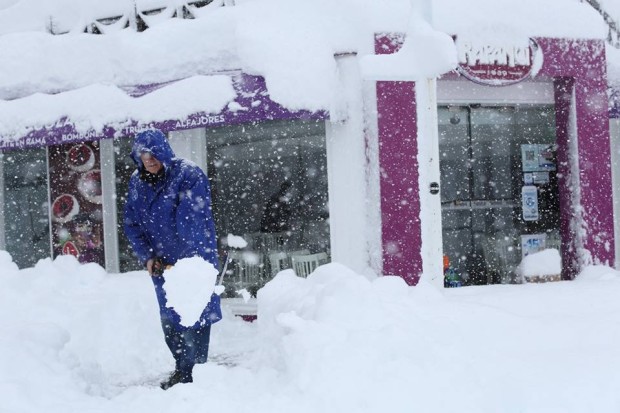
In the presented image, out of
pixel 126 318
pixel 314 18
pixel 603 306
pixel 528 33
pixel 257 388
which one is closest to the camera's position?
pixel 257 388

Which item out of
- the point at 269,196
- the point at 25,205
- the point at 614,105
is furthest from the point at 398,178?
the point at 25,205

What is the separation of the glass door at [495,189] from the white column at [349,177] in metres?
2.25

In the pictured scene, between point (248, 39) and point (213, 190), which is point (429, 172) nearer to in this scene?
point (248, 39)

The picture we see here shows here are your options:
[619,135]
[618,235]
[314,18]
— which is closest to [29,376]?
[314,18]

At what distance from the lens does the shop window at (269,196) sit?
9352mm

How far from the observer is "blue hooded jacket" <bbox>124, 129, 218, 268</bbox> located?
482 centimetres

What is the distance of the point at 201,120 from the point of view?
317 inches

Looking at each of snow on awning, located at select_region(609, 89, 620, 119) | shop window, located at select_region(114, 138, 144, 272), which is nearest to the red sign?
snow on awning, located at select_region(609, 89, 620, 119)

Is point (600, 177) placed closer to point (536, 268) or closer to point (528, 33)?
point (536, 268)

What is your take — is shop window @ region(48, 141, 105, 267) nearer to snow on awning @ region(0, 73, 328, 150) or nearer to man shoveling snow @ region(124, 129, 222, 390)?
snow on awning @ region(0, 73, 328, 150)

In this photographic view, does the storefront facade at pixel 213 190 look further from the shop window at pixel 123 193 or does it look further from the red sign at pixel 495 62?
the red sign at pixel 495 62

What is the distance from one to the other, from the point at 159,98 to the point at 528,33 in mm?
5069

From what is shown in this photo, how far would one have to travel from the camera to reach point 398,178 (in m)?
8.59

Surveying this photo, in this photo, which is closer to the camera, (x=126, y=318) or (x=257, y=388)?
(x=257, y=388)
